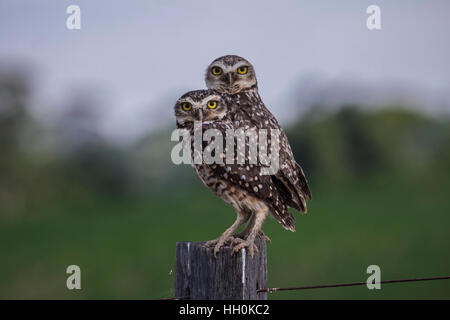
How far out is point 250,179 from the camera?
4496 mm

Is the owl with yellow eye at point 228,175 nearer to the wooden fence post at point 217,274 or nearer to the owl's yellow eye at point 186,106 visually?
the owl's yellow eye at point 186,106

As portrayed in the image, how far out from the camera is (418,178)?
118 feet

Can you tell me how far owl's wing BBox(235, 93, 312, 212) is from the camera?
4.68m

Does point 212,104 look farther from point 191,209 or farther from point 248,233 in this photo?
point 191,209

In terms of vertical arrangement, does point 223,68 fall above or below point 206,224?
above

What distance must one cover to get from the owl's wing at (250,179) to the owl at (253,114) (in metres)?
0.05

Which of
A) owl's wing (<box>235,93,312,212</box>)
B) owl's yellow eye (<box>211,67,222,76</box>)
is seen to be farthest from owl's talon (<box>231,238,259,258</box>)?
owl's yellow eye (<box>211,67,222,76</box>)

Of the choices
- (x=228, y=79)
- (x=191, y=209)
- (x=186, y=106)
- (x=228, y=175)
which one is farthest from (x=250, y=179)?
(x=191, y=209)

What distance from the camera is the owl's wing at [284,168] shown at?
4.68 meters

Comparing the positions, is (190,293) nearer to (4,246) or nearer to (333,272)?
(333,272)

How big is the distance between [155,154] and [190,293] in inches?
734

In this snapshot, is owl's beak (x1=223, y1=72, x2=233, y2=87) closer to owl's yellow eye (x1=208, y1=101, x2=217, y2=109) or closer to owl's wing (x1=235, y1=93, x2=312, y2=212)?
owl's wing (x1=235, y1=93, x2=312, y2=212)

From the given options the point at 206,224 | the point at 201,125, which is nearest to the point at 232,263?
the point at 201,125

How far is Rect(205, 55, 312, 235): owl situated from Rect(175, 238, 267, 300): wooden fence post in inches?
34.7
